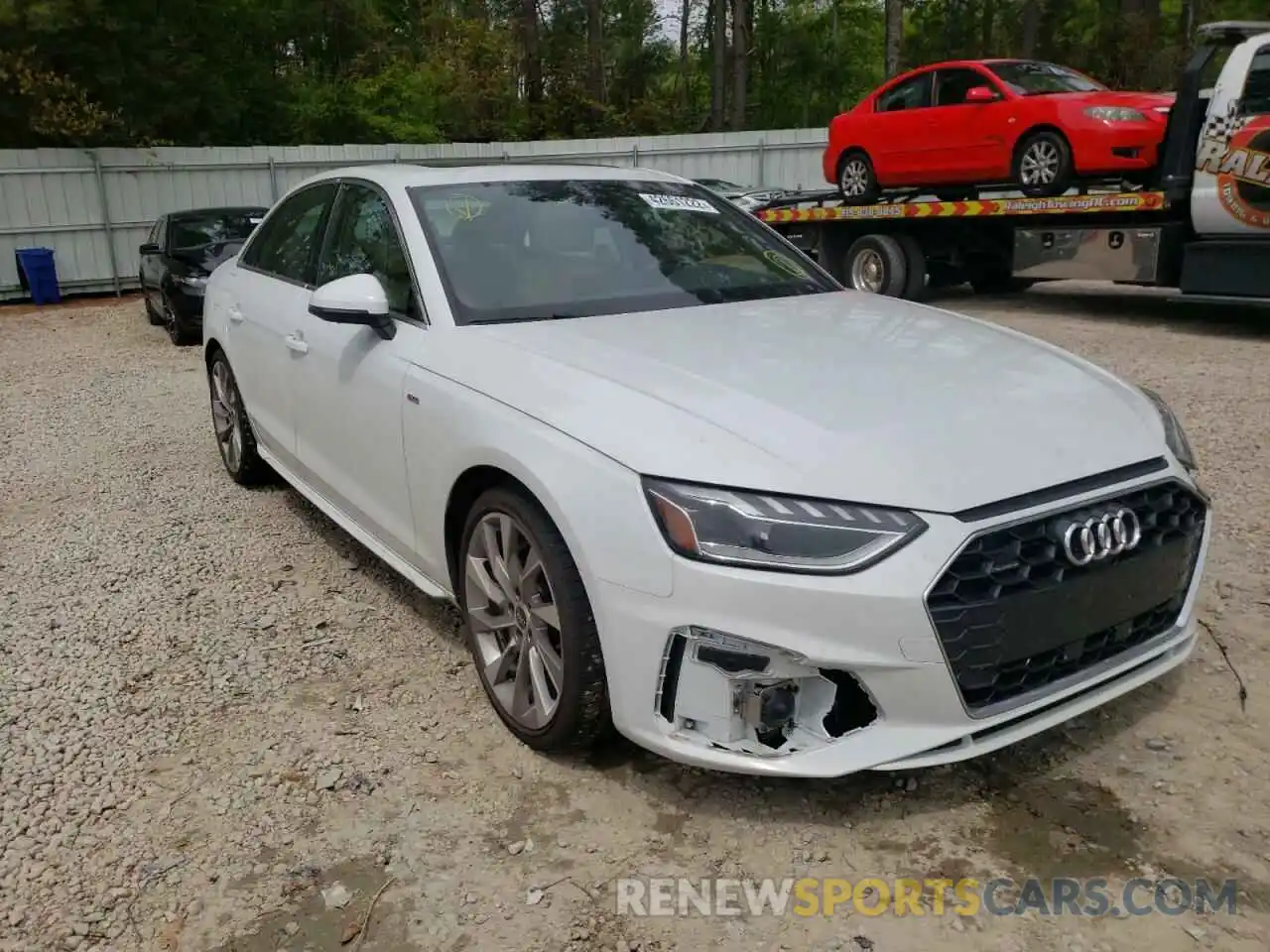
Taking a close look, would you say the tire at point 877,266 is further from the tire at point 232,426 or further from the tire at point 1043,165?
the tire at point 232,426

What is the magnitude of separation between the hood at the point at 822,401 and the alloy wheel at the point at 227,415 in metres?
2.64

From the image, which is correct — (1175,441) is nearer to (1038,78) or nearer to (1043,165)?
(1043,165)

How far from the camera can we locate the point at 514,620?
3043 millimetres

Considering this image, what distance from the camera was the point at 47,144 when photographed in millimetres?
19562

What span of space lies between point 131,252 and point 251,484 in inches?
566

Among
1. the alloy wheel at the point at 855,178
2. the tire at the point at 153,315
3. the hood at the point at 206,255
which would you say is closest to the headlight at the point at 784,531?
the hood at the point at 206,255

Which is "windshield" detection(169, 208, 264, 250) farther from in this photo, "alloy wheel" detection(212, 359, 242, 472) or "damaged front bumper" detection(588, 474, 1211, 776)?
"damaged front bumper" detection(588, 474, 1211, 776)

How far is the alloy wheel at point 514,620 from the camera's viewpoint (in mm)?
2885

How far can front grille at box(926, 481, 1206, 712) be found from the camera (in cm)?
240

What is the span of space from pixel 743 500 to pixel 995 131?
9.82 m

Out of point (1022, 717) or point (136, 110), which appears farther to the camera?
point (136, 110)

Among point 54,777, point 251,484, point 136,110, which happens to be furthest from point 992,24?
point 54,777

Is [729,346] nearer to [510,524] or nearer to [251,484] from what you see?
[510,524]

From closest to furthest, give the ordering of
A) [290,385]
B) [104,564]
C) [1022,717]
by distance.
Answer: [1022,717]
[290,385]
[104,564]
